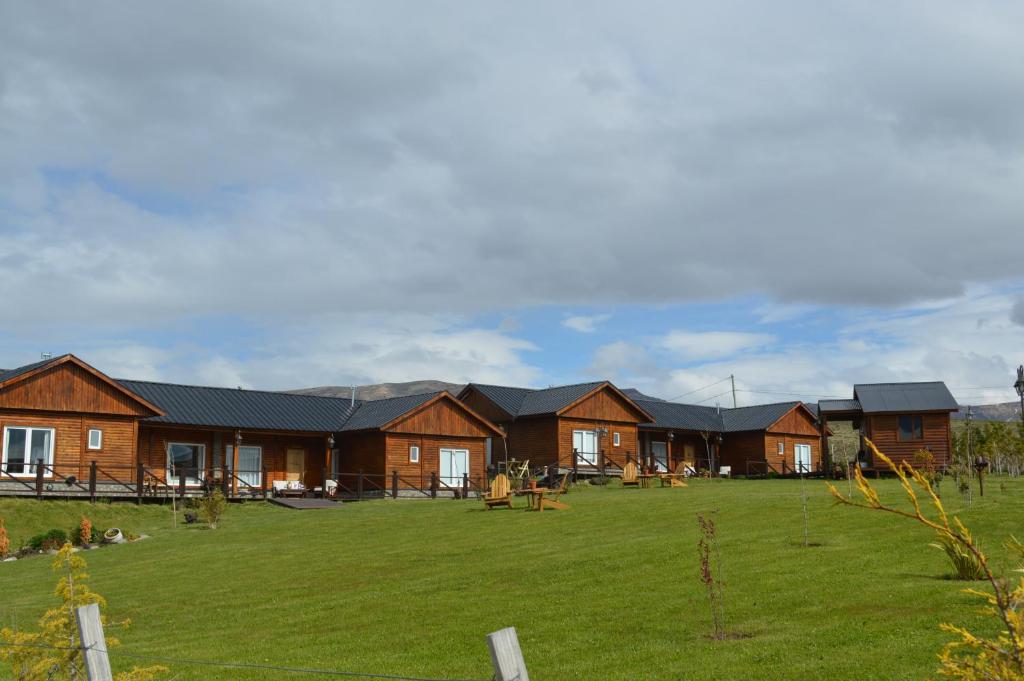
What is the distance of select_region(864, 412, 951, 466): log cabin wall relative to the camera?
50750 mm

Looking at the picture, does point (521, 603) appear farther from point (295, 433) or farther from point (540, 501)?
point (295, 433)

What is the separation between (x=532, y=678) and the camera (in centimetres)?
1109

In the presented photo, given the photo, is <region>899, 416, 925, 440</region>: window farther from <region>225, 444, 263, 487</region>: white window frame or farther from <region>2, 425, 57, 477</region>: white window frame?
<region>2, 425, 57, 477</region>: white window frame

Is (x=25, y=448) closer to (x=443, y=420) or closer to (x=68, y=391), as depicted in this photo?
(x=68, y=391)

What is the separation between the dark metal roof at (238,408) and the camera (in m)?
42.9

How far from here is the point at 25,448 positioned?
120 ft

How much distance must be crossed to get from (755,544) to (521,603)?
18.5 feet

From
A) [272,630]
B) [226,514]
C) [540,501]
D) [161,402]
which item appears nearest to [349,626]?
[272,630]

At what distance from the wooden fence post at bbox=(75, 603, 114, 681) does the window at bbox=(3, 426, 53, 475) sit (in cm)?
3139

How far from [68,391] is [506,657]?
37.1 m

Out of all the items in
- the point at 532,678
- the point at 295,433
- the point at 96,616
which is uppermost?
the point at 295,433

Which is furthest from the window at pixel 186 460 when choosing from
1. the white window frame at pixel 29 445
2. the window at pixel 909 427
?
the window at pixel 909 427

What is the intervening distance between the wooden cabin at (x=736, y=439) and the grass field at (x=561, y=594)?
103 ft

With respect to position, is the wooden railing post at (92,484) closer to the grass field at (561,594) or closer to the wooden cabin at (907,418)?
the grass field at (561,594)
